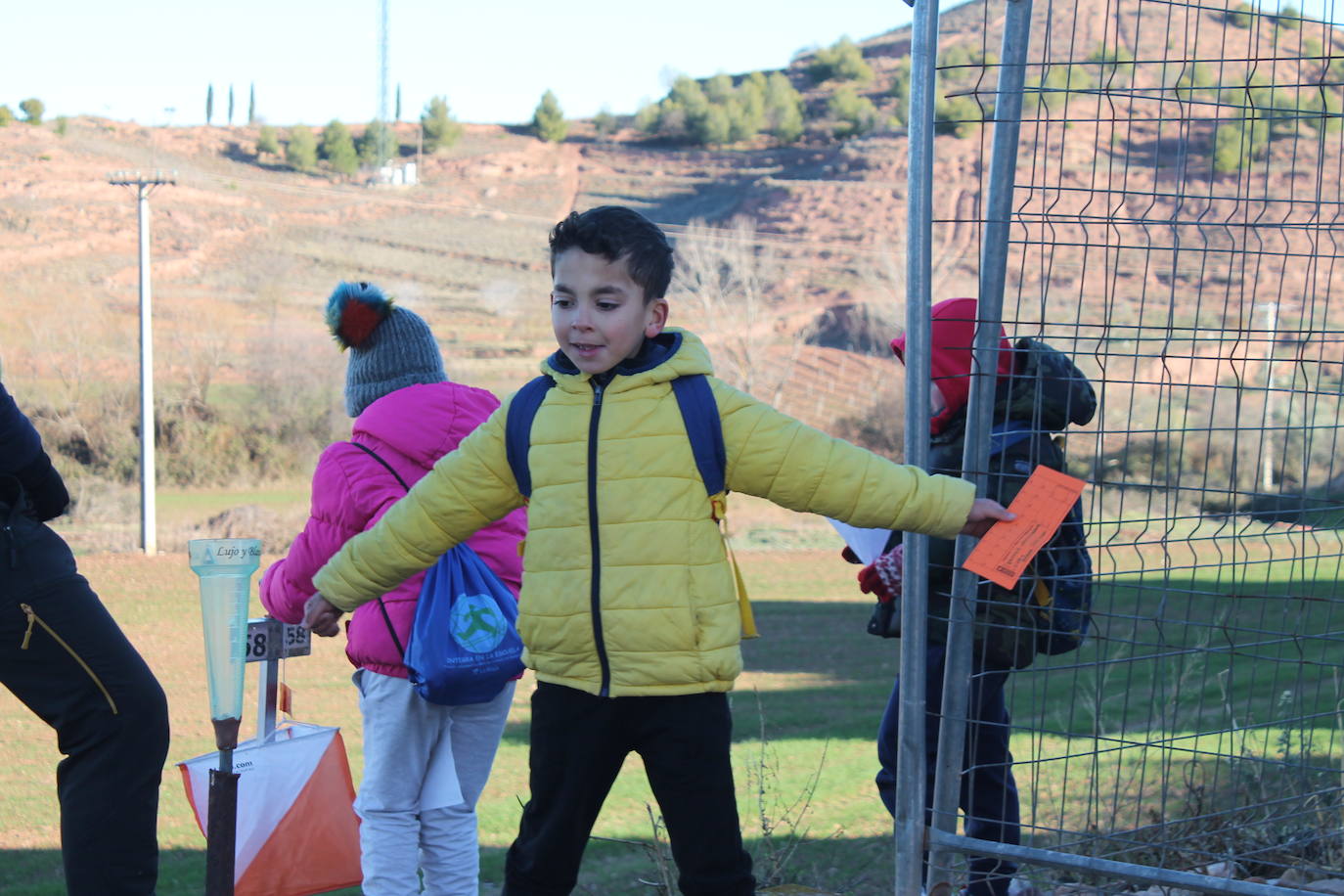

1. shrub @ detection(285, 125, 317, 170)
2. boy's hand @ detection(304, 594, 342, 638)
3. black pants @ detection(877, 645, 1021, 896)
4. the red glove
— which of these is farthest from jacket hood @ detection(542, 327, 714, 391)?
shrub @ detection(285, 125, 317, 170)

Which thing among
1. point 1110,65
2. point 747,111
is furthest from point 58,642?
point 747,111

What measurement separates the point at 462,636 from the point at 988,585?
1288mm

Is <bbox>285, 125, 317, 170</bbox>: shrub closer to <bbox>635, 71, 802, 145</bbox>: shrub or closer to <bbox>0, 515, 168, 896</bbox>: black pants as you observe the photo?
<bbox>635, 71, 802, 145</bbox>: shrub

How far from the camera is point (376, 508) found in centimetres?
341

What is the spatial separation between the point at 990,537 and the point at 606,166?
84026mm

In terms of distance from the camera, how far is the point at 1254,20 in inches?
109

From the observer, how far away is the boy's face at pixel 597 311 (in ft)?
8.57

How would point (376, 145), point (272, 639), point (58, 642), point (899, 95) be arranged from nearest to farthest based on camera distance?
point (58, 642)
point (272, 639)
point (899, 95)
point (376, 145)

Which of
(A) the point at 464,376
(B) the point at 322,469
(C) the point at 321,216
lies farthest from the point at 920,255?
(C) the point at 321,216

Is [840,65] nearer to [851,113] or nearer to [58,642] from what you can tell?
[851,113]

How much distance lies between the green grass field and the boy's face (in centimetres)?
109

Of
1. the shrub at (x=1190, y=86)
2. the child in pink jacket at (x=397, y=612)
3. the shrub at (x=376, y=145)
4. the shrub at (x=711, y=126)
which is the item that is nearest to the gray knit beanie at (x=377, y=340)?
the child in pink jacket at (x=397, y=612)

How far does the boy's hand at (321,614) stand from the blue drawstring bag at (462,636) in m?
0.30

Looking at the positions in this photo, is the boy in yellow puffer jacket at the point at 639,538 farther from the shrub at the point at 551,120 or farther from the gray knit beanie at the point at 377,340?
the shrub at the point at 551,120
